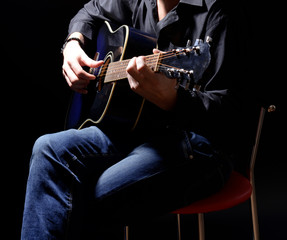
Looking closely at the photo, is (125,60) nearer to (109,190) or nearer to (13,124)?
(109,190)

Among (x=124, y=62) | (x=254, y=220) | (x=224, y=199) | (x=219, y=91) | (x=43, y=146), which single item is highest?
(x=124, y=62)

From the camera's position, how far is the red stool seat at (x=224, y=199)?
3.60 ft

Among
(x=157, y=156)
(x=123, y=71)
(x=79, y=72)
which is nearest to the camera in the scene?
(x=157, y=156)

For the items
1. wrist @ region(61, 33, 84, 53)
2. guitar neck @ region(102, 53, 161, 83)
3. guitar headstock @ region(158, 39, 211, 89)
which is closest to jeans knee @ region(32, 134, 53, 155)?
guitar neck @ region(102, 53, 161, 83)

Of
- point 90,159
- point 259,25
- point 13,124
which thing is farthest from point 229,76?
point 13,124

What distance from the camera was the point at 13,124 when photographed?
73.8 inches

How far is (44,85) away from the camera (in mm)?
1940

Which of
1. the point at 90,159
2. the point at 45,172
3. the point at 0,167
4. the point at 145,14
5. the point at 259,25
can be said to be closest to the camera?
the point at 45,172

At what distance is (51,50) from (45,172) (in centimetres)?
108

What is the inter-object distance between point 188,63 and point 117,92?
350mm

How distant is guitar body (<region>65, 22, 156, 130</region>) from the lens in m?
1.22

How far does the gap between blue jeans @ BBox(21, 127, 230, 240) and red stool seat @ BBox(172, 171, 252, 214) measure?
0.03 meters

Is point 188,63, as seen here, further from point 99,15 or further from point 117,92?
point 99,15

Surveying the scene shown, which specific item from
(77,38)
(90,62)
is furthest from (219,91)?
(77,38)
